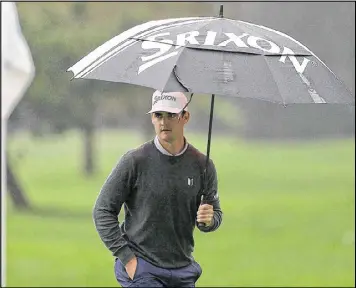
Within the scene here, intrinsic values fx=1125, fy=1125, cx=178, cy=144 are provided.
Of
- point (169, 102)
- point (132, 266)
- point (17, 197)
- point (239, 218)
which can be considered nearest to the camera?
point (169, 102)

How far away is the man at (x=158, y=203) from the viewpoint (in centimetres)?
490

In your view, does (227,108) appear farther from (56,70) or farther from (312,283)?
(312,283)

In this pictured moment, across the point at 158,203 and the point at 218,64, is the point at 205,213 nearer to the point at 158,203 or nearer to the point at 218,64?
the point at 158,203

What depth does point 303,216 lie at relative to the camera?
20.5 m

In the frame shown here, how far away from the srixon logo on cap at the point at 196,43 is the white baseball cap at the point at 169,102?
0.26 m

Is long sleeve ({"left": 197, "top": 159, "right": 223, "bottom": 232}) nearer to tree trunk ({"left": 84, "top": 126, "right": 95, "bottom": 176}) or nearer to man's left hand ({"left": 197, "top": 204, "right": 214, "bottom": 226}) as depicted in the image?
man's left hand ({"left": 197, "top": 204, "right": 214, "bottom": 226})

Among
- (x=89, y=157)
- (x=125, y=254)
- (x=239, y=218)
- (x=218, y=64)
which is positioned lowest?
(x=89, y=157)

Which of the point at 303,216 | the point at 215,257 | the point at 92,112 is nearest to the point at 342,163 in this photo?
the point at 303,216

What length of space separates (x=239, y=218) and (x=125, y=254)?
15458mm

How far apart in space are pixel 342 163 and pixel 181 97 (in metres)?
15.9

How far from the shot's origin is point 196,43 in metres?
4.61

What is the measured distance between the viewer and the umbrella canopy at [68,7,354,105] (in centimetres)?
444

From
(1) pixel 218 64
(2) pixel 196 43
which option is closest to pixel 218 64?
(1) pixel 218 64

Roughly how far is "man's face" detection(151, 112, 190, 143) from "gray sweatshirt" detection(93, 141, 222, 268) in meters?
0.09
